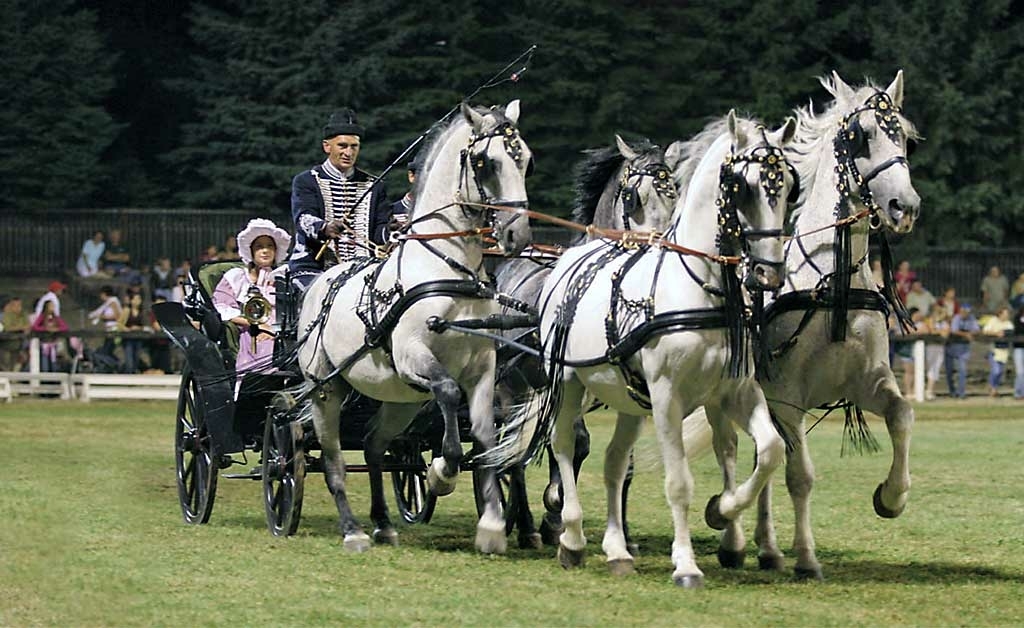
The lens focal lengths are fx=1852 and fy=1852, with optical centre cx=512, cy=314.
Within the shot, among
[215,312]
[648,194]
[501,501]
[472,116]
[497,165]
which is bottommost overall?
[501,501]

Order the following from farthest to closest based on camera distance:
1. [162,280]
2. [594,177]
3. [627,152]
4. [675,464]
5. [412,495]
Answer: [162,280]
[412,495]
[594,177]
[627,152]
[675,464]

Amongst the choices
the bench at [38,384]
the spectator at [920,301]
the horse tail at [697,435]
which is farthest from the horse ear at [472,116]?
the spectator at [920,301]

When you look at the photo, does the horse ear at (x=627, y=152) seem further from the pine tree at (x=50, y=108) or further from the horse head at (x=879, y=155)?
the pine tree at (x=50, y=108)

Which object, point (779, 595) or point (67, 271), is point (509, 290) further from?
point (67, 271)

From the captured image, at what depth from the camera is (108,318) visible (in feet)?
88.9

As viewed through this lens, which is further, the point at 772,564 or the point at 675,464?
the point at 772,564

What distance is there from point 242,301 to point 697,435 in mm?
3494

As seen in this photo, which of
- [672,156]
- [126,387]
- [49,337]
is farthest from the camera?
[49,337]

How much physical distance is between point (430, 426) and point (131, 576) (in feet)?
8.39

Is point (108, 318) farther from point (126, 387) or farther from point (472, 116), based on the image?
point (472, 116)

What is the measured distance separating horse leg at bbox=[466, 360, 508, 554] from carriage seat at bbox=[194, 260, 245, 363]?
8.41ft

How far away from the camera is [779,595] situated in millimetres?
8812

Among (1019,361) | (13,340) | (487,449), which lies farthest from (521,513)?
(1019,361)

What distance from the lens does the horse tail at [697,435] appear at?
10.5 m
